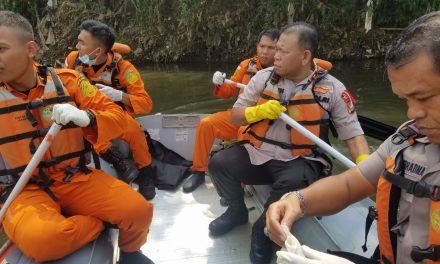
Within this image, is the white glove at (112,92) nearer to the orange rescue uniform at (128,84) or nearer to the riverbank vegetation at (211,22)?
the orange rescue uniform at (128,84)

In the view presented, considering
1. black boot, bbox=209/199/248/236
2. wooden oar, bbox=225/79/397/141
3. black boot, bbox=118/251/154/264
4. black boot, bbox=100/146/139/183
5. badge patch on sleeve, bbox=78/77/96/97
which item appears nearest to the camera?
black boot, bbox=118/251/154/264

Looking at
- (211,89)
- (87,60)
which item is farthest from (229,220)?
(211,89)

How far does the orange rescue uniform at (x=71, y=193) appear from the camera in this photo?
174 centimetres

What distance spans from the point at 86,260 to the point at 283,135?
51.3 inches

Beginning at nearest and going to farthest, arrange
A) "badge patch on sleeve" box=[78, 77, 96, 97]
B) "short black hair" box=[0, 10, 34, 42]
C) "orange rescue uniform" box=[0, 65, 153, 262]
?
"orange rescue uniform" box=[0, 65, 153, 262]
"short black hair" box=[0, 10, 34, 42]
"badge patch on sleeve" box=[78, 77, 96, 97]

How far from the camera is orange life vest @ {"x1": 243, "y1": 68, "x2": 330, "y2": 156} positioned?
2.38 m

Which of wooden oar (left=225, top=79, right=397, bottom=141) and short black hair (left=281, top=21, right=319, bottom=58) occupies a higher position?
short black hair (left=281, top=21, right=319, bottom=58)

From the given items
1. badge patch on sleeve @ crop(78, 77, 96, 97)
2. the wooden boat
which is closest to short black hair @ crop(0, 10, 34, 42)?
badge patch on sleeve @ crop(78, 77, 96, 97)

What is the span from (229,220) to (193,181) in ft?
2.52

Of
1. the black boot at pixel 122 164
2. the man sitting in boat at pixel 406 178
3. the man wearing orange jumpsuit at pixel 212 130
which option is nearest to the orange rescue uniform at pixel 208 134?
the man wearing orange jumpsuit at pixel 212 130

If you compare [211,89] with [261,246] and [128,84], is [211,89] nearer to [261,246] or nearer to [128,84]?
[128,84]

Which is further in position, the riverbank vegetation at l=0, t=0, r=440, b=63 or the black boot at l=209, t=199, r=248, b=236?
the riverbank vegetation at l=0, t=0, r=440, b=63

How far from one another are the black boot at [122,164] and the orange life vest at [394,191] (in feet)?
6.97

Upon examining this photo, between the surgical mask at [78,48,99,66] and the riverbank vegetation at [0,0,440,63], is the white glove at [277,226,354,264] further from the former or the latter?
the riverbank vegetation at [0,0,440,63]
